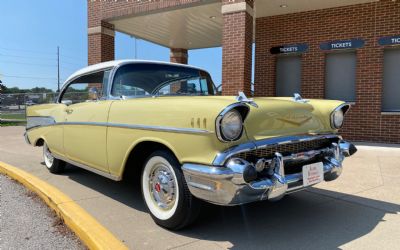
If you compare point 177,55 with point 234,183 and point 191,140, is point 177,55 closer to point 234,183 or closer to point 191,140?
point 191,140

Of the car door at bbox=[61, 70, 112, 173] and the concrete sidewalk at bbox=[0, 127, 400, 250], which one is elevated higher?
the car door at bbox=[61, 70, 112, 173]

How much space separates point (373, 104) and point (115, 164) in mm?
7286

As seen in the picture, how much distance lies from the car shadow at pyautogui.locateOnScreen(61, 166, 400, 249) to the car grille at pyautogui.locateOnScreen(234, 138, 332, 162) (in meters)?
0.71

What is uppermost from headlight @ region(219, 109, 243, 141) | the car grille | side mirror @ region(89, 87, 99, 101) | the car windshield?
the car windshield

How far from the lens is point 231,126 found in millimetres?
2816

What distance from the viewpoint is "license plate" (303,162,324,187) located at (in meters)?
3.14

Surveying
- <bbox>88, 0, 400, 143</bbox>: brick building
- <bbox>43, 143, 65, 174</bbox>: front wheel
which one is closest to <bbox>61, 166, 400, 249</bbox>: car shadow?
<bbox>43, 143, 65, 174</bbox>: front wheel

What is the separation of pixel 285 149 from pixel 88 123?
2.37 m

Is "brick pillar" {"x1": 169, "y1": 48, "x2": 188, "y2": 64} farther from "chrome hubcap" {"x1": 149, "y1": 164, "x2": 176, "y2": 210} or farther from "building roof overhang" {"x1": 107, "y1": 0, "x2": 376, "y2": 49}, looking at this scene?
"chrome hubcap" {"x1": 149, "y1": 164, "x2": 176, "y2": 210}

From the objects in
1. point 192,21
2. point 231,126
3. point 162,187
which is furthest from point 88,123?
point 192,21

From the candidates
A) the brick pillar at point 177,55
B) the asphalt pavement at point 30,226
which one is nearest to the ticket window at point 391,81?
the asphalt pavement at point 30,226

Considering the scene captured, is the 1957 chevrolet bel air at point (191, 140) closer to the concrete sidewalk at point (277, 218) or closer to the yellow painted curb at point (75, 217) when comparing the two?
the concrete sidewalk at point (277, 218)

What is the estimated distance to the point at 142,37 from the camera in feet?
45.2

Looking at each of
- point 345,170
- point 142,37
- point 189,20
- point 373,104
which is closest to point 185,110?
point 345,170
